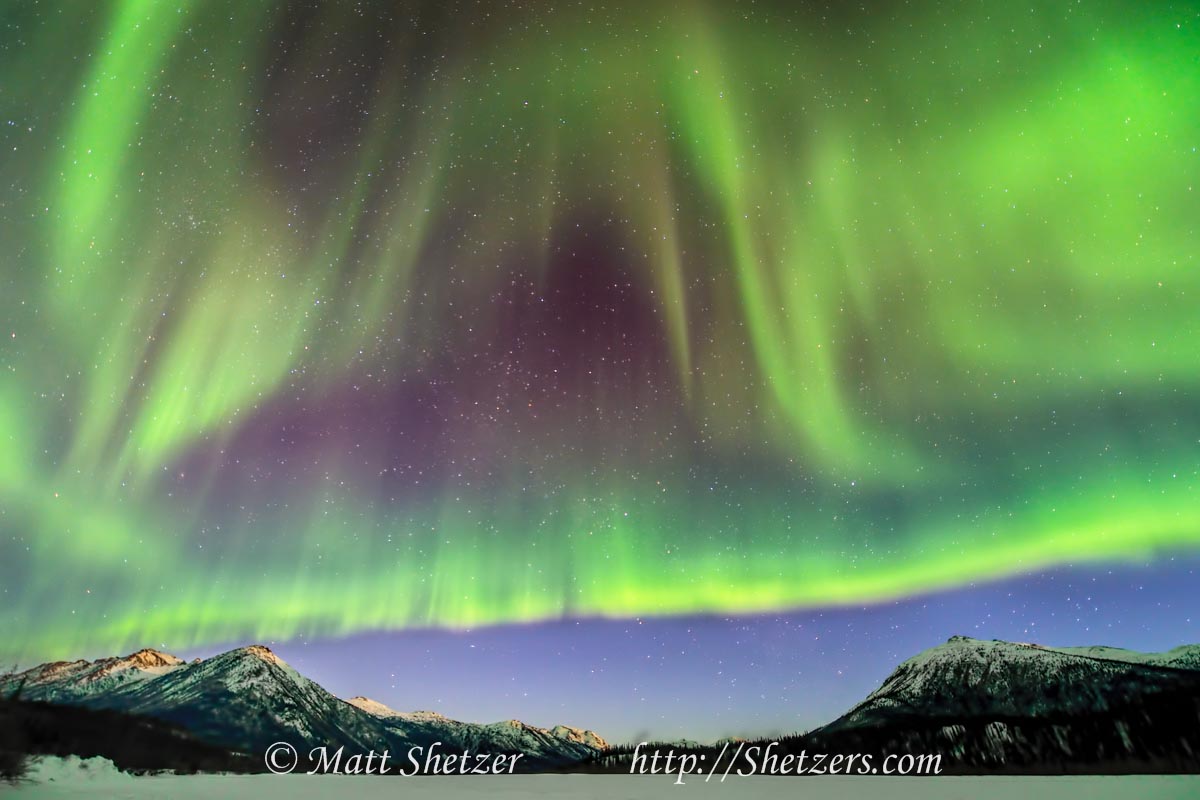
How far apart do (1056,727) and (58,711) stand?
14990cm

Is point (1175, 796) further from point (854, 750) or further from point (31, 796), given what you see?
point (854, 750)

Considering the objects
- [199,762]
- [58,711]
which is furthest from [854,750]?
[58,711]

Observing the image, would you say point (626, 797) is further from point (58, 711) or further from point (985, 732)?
point (985, 732)

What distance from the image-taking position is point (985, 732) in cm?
12788

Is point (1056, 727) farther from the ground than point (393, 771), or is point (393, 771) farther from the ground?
point (1056, 727)

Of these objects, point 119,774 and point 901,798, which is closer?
point 901,798

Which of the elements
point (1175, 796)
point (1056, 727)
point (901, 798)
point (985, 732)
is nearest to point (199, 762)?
point (901, 798)

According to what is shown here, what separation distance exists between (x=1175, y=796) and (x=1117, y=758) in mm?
93662

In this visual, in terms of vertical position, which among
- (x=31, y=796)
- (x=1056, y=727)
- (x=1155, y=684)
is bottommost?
(x=31, y=796)

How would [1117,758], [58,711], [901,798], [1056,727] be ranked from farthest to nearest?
1. [1056,727]
2. [1117,758]
3. [58,711]
4. [901,798]

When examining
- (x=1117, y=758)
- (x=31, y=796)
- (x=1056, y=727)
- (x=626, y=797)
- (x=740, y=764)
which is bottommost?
(x=31, y=796)

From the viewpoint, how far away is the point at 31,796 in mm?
28297

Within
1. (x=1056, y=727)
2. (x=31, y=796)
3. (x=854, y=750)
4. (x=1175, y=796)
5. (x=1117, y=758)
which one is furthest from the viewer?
(x=1056, y=727)

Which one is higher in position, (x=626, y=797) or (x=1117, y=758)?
(x=1117, y=758)
